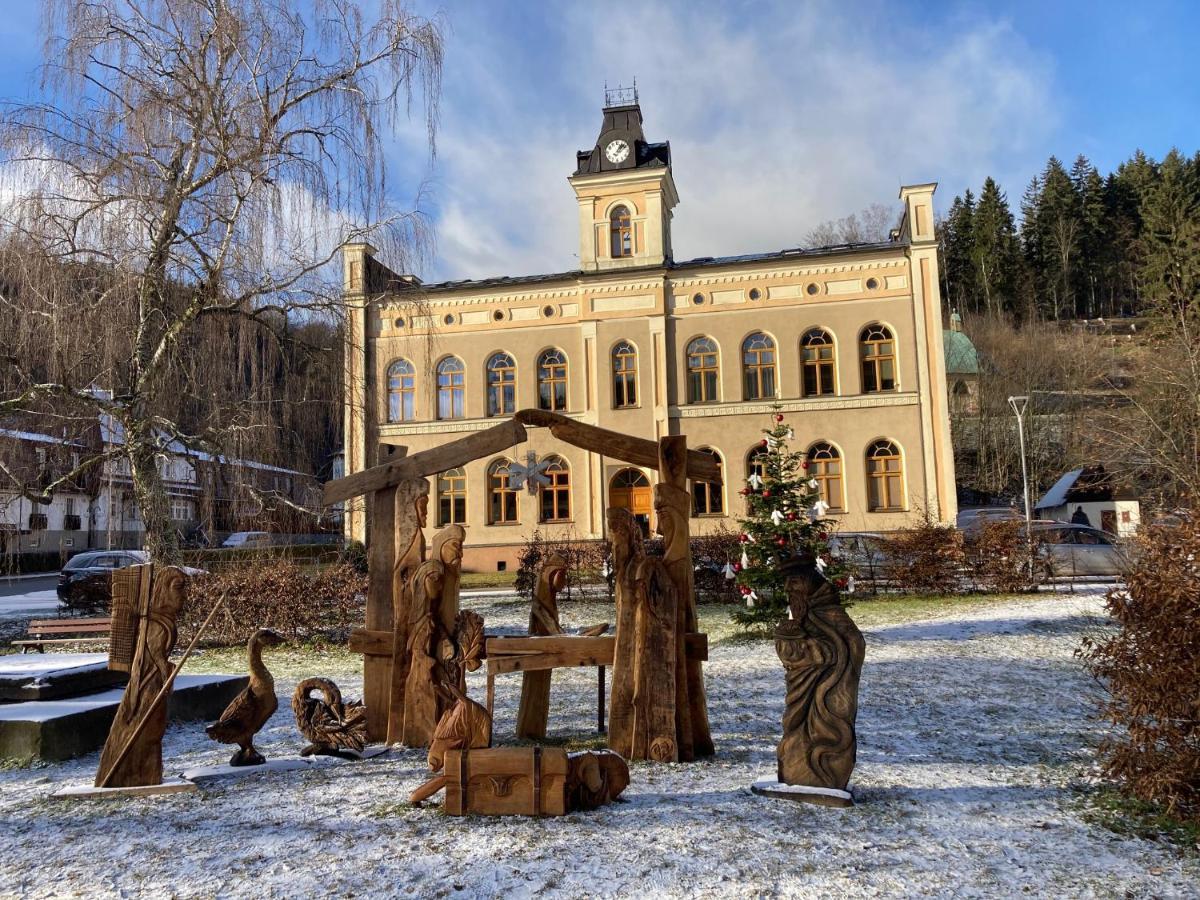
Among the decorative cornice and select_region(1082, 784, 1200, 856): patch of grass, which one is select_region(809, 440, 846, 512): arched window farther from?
select_region(1082, 784, 1200, 856): patch of grass

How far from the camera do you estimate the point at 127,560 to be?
64.4ft

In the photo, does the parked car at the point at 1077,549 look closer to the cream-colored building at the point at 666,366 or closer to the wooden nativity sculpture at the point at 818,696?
the cream-colored building at the point at 666,366

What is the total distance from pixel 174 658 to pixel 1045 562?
634 inches

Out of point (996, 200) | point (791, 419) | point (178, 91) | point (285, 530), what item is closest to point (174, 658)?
point (285, 530)

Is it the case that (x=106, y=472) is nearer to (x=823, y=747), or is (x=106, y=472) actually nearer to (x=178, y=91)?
(x=178, y=91)

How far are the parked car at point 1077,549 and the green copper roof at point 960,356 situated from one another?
2719 centimetres

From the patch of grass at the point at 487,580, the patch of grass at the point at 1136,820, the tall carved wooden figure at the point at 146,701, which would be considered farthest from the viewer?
the patch of grass at the point at 487,580

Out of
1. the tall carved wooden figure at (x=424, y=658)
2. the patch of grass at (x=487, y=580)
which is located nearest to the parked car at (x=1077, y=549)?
the patch of grass at (x=487, y=580)

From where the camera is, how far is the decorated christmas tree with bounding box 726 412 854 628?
38.9 feet

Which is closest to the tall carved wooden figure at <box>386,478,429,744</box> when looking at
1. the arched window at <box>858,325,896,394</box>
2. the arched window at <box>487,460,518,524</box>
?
the arched window at <box>487,460,518,524</box>

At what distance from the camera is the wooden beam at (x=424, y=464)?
6.79 metres

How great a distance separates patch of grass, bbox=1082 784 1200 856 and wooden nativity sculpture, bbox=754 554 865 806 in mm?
1425

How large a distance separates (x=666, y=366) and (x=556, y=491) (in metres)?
5.58

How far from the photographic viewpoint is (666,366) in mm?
26016
